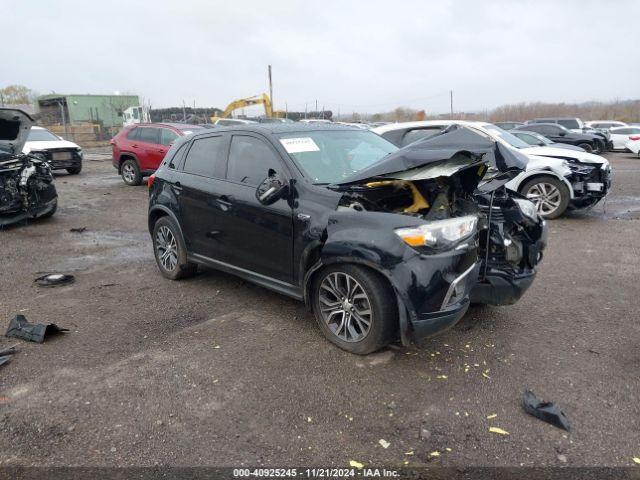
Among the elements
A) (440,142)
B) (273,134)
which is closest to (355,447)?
(440,142)

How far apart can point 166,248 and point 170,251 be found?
0.10m

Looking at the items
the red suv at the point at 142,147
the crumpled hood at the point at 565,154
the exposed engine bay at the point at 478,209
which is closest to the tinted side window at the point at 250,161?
the exposed engine bay at the point at 478,209

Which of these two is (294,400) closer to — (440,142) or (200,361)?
(200,361)

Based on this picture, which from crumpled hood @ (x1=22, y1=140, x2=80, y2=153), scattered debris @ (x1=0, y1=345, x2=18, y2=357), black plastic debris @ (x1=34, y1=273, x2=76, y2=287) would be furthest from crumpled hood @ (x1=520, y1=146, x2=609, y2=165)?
crumpled hood @ (x1=22, y1=140, x2=80, y2=153)

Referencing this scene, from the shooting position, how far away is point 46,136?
15.5 m

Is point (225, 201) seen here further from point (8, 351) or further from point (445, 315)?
point (445, 315)

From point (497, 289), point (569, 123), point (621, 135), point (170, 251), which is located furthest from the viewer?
point (569, 123)

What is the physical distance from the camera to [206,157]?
4.86m

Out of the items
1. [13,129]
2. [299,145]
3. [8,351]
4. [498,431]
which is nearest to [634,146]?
[299,145]

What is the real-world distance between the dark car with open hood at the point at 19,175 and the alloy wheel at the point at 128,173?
15.5 feet

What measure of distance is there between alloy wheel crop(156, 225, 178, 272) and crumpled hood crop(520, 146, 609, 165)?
626cm

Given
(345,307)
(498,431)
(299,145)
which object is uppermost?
(299,145)

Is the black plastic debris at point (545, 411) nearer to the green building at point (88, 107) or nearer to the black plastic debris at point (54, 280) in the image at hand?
the black plastic debris at point (54, 280)

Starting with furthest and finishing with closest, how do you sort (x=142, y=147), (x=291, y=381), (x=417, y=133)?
(x=142, y=147)
(x=417, y=133)
(x=291, y=381)
